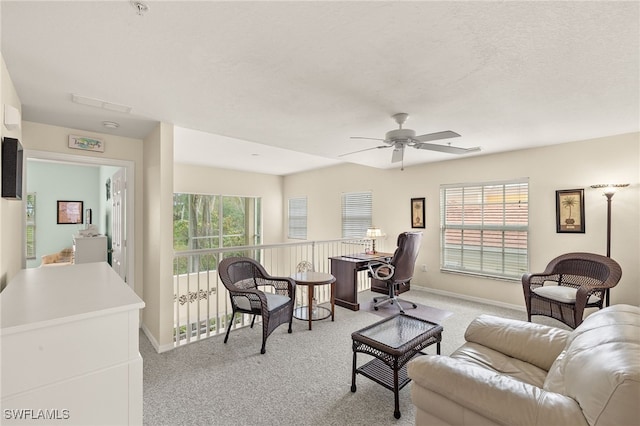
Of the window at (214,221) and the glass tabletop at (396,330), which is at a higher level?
the window at (214,221)

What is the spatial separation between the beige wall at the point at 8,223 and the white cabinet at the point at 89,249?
5.74 feet

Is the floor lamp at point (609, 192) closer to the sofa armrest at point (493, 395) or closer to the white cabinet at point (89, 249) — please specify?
the sofa armrest at point (493, 395)

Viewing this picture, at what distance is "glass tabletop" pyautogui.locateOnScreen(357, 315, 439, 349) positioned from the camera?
2.21 meters

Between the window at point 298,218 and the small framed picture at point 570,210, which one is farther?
the window at point 298,218

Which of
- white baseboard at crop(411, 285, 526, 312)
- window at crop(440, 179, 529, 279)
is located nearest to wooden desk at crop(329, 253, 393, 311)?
white baseboard at crop(411, 285, 526, 312)

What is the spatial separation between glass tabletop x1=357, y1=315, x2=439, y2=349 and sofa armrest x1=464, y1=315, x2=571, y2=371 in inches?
16.0

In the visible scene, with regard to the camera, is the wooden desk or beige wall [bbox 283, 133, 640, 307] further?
the wooden desk

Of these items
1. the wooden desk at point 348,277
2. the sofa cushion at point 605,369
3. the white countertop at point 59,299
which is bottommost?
the wooden desk at point 348,277

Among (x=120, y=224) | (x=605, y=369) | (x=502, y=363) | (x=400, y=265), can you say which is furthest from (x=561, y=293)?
(x=120, y=224)

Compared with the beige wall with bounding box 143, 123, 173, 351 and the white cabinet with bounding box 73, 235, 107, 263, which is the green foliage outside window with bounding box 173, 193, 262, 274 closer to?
the white cabinet with bounding box 73, 235, 107, 263

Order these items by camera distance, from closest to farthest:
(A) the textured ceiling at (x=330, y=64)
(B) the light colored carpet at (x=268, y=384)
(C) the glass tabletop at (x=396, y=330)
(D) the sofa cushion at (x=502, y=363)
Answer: (A) the textured ceiling at (x=330, y=64)
(D) the sofa cushion at (x=502, y=363)
(B) the light colored carpet at (x=268, y=384)
(C) the glass tabletop at (x=396, y=330)

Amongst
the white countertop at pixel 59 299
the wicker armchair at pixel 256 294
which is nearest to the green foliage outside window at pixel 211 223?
the wicker armchair at pixel 256 294

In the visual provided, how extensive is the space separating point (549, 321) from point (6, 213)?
5715mm

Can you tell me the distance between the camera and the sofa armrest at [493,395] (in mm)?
1090
